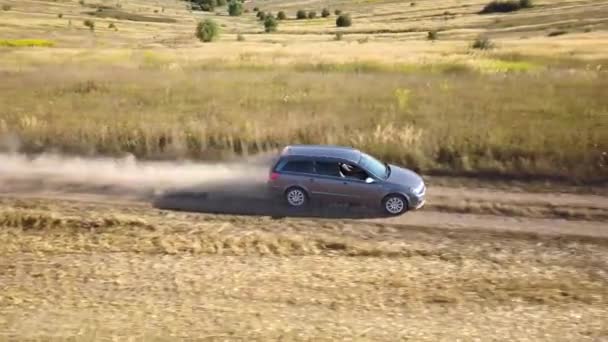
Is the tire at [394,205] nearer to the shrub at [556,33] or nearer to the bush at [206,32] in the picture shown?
the shrub at [556,33]

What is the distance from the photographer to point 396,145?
21.0m

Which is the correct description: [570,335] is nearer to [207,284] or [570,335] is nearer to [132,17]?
[207,284]

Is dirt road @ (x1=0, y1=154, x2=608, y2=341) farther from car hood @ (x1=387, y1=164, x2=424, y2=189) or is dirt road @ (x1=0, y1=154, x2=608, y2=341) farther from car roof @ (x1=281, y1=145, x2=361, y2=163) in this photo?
car roof @ (x1=281, y1=145, x2=361, y2=163)

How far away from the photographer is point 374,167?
673 inches

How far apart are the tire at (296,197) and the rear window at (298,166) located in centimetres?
44

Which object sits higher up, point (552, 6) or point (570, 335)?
point (552, 6)

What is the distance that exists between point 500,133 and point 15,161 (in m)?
14.6

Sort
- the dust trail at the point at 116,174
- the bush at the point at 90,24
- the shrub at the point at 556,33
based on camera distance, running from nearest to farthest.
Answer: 1. the dust trail at the point at 116,174
2. the shrub at the point at 556,33
3. the bush at the point at 90,24

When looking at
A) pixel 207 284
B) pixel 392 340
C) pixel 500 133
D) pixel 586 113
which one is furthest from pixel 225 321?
pixel 586 113

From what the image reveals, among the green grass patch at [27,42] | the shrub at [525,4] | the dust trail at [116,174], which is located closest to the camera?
the dust trail at [116,174]

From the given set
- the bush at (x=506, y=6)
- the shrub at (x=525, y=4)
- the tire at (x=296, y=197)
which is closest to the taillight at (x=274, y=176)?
the tire at (x=296, y=197)

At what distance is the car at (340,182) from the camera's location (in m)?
16.4

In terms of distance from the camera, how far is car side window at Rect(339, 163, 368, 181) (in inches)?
655

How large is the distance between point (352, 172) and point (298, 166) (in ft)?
4.30
